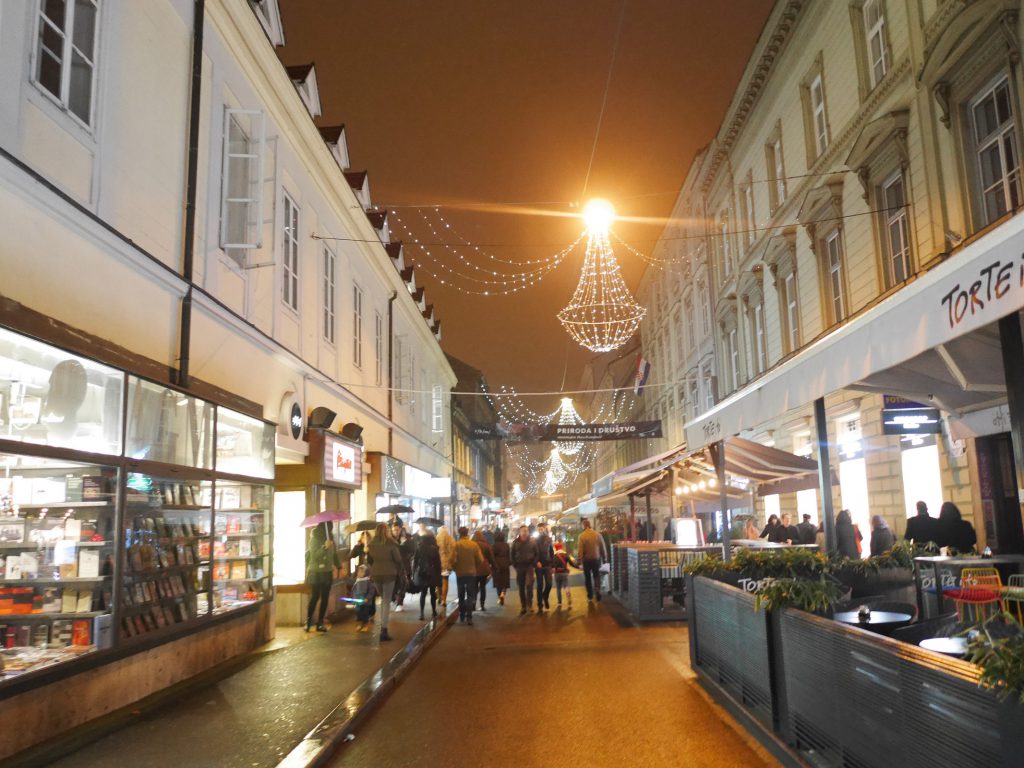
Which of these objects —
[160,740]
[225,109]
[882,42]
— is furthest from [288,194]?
[882,42]

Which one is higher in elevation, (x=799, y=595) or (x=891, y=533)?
(x=891, y=533)

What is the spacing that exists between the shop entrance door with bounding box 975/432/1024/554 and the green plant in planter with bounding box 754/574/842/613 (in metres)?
8.82

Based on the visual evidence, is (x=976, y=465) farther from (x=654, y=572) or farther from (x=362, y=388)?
(x=362, y=388)

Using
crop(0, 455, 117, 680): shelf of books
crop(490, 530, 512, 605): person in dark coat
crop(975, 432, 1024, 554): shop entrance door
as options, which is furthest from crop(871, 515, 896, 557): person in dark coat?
crop(0, 455, 117, 680): shelf of books

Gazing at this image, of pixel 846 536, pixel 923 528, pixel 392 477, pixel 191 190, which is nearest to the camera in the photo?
pixel 191 190

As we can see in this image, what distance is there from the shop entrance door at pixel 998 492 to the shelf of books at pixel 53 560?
1278cm

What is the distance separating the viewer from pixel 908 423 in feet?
46.8

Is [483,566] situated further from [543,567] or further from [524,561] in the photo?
[543,567]

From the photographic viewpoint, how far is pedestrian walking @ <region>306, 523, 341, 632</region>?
13.9m

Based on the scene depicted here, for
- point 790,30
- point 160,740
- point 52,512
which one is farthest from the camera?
point 790,30

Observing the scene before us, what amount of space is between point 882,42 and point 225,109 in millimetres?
12247

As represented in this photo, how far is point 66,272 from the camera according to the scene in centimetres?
805

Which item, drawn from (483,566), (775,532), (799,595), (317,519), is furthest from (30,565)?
(775,532)

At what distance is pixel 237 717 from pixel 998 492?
39.6 ft
